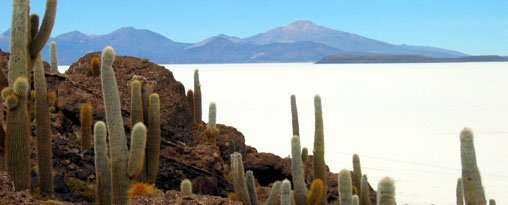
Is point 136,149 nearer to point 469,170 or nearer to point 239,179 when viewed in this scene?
point 239,179

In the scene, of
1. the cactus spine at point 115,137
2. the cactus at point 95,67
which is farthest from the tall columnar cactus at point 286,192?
the cactus at point 95,67

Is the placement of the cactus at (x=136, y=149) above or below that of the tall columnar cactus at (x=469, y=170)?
above

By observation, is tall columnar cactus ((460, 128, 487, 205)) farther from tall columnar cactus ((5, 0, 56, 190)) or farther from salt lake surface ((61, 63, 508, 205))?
salt lake surface ((61, 63, 508, 205))

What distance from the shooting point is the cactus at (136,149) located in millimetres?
7820

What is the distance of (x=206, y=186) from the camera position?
1088 centimetres

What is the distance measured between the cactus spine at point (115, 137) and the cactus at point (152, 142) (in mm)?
1473

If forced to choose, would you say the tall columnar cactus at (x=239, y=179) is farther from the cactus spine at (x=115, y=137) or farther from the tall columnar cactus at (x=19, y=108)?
the tall columnar cactus at (x=19, y=108)

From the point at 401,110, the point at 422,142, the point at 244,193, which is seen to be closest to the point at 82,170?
the point at 244,193

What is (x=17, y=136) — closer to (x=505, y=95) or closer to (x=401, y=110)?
(x=401, y=110)

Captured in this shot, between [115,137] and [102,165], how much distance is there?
0.42 metres

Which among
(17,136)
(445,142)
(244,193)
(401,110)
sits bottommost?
(244,193)

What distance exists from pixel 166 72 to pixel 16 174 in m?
5.25

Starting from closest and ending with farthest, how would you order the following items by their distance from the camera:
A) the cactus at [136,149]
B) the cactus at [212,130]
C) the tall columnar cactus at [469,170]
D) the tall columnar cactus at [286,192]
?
the tall columnar cactus at [469,170] < the tall columnar cactus at [286,192] < the cactus at [136,149] < the cactus at [212,130]

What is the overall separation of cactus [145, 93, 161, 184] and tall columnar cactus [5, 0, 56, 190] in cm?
191
